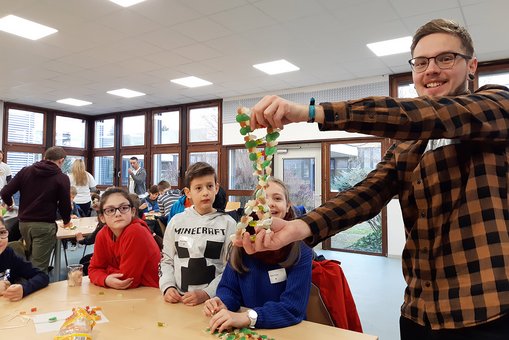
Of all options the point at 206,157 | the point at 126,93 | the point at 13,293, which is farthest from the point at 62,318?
the point at 206,157

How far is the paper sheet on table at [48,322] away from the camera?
1.32 m

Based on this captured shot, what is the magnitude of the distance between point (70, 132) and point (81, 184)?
3.88 meters

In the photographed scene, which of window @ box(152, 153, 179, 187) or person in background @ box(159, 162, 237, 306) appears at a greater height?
window @ box(152, 153, 179, 187)

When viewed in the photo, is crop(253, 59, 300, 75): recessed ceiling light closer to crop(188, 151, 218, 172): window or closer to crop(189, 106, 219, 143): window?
crop(189, 106, 219, 143): window

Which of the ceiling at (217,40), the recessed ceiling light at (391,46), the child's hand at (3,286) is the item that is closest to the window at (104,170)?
the ceiling at (217,40)

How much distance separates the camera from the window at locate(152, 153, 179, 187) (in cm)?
851

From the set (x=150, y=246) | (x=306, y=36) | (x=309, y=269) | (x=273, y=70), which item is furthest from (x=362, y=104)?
(x=273, y=70)

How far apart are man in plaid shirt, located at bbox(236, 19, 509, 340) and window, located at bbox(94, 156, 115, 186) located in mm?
9437

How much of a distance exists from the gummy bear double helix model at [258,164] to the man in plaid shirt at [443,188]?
3 cm

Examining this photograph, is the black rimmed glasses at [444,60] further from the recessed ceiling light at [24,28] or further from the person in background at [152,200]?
the person in background at [152,200]

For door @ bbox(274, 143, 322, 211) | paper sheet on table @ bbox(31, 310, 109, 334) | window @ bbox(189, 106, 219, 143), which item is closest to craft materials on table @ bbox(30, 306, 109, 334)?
paper sheet on table @ bbox(31, 310, 109, 334)

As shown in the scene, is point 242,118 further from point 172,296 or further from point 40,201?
point 40,201

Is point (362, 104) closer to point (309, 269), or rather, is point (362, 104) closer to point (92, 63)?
point (309, 269)

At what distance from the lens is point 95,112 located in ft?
30.5
